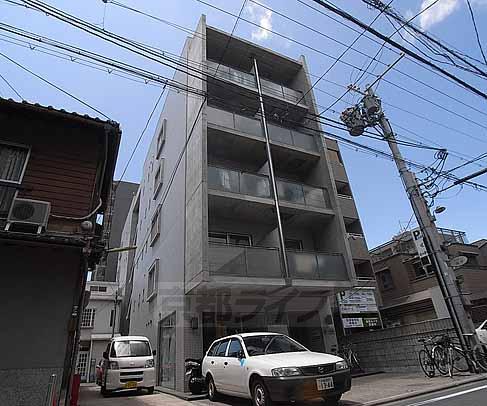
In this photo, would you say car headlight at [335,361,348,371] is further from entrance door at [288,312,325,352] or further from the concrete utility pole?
entrance door at [288,312,325,352]

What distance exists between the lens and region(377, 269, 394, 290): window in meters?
18.8

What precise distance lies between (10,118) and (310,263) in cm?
915

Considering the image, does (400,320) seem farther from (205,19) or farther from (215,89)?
(205,19)

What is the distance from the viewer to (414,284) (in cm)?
1741

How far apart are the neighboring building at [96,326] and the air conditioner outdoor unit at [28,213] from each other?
60.8 ft

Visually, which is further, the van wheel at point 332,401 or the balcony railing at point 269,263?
the balcony railing at point 269,263

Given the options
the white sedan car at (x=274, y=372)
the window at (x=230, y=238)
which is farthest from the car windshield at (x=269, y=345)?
the window at (x=230, y=238)

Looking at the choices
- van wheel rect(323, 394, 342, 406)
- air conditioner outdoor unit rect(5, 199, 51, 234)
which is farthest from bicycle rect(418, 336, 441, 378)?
air conditioner outdoor unit rect(5, 199, 51, 234)

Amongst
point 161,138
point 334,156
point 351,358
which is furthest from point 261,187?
point 334,156

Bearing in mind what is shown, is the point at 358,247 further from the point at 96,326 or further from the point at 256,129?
the point at 96,326

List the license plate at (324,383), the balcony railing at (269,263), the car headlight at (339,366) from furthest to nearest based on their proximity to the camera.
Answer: the balcony railing at (269,263) → the car headlight at (339,366) → the license plate at (324,383)

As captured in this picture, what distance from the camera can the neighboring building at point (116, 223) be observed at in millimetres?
31438

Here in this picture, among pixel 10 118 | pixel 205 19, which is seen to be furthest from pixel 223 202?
pixel 205 19

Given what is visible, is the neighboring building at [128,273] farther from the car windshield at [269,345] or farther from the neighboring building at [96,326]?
the car windshield at [269,345]
